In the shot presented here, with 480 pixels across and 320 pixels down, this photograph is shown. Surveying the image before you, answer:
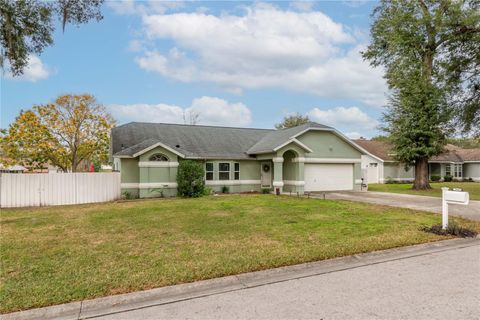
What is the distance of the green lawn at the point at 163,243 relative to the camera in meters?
4.50

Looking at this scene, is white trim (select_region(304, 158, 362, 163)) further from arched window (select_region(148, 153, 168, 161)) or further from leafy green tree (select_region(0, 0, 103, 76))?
leafy green tree (select_region(0, 0, 103, 76))

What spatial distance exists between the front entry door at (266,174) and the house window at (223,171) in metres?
2.47

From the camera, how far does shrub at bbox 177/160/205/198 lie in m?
16.7

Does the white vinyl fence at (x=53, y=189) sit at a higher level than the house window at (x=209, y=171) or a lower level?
lower

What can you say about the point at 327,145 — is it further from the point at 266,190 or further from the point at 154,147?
the point at 154,147

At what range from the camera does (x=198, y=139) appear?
2105cm

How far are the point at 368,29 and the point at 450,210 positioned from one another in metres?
18.8

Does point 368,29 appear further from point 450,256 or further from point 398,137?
point 450,256

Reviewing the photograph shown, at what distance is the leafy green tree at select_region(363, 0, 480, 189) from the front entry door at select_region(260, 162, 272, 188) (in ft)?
34.9

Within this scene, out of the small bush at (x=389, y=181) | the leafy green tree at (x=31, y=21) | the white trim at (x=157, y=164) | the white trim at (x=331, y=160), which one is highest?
the leafy green tree at (x=31, y=21)

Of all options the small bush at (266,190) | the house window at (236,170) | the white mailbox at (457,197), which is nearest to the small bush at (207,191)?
the house window at (236,170)

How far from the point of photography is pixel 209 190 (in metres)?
18.2

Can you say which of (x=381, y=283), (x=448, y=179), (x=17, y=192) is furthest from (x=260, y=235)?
(x=448, y=179)

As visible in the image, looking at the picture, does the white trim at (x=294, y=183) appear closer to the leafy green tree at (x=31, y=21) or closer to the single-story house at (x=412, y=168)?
the leafy green tree at (x=31, y=21)
